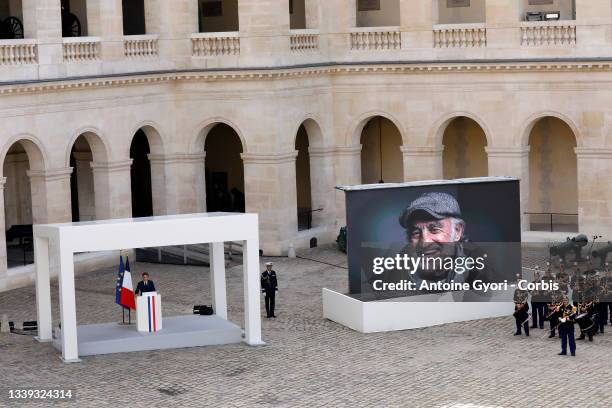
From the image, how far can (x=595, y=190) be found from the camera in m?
52.6

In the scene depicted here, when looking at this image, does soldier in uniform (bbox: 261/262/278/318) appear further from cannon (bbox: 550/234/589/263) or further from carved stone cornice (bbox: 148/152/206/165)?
carved stone cornice (bbox: 148/152/206/165)

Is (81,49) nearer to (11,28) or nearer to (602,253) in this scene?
(11,28)

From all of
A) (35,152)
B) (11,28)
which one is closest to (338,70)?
(11,28)

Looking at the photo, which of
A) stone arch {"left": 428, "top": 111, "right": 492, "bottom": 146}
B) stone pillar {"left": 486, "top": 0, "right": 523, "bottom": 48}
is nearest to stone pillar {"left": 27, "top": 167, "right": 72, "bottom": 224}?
stone arch {"left": 428, "top": 111, "right": 492, "bottom": 146}

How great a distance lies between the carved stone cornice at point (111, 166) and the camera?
52.6 metres

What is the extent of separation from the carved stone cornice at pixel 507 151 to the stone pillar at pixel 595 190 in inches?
71.3

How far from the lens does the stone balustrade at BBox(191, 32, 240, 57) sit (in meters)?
53.6

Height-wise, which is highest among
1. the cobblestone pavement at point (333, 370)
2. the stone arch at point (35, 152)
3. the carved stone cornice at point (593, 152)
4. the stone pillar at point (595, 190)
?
the stone arch at point (35, 152)

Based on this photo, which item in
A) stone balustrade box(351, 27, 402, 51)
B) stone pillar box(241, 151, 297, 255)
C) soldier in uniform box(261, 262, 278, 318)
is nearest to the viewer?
soldier in uniform box(261, 262, 278, 318)

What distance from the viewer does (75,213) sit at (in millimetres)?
58594

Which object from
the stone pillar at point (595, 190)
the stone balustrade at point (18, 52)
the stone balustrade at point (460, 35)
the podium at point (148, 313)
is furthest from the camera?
the stone balustrade at point (460, 35)

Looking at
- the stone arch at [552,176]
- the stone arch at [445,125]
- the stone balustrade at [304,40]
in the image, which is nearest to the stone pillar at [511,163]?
the stone arch at [445,125]

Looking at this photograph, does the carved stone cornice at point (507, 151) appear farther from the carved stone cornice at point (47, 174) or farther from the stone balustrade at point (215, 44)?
the carved stone cornice at point (47, 174)

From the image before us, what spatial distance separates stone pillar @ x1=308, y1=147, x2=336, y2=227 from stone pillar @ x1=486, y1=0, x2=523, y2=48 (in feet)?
23.0
